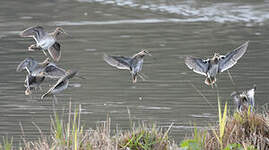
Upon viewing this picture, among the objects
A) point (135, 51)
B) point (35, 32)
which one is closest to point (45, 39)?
point (35, 32)

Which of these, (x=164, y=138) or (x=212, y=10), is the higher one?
(x=212, y=10)

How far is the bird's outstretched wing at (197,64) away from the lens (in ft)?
21.5

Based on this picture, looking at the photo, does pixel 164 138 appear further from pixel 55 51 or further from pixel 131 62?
pixel 55 51

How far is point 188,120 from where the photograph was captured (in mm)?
10172

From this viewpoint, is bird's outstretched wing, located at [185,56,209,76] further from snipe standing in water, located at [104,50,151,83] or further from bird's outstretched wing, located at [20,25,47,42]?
bird's outstretched wing, located at [20,25,47,42]

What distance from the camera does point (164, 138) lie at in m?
6.79

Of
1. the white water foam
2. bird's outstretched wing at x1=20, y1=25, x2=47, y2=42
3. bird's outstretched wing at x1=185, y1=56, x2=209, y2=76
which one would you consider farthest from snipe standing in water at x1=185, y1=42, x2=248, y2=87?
the white water foam

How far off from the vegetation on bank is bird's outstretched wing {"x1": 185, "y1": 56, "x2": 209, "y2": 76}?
391 millimetres

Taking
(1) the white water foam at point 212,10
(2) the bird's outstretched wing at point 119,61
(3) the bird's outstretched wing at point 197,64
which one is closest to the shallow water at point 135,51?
(1) the white water foam at point 212,10

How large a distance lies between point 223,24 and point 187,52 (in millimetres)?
3997

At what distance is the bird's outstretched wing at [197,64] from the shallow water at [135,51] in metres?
2.00

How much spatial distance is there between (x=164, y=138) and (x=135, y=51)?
875 cm

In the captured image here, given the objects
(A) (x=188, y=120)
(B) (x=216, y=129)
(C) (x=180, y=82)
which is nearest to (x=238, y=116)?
(B) (x=216, y=129)

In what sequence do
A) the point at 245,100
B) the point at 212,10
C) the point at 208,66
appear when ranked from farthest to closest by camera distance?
1. the point at 212,10
2. the point at 245,100
3. the point at 208,66
